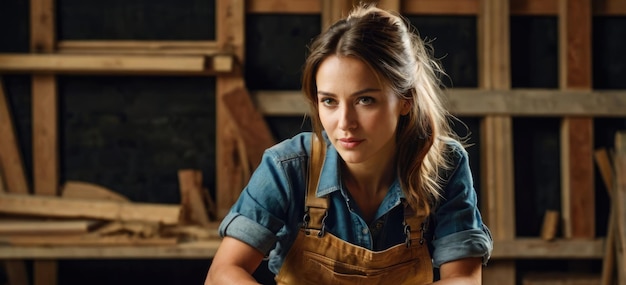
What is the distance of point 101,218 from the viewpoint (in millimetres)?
4781

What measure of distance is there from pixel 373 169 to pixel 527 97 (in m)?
2.88

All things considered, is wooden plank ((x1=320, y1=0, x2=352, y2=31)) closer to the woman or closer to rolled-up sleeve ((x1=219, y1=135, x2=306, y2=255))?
the woman

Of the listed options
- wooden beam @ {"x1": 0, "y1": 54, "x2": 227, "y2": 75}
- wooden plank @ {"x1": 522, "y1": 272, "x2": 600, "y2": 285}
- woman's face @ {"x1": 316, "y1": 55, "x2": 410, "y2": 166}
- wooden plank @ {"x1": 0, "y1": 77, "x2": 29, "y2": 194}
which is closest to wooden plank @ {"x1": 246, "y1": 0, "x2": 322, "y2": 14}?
wooden beam @ {"x1": 0, "y1": 54, "x2": 227, "y2": 75}

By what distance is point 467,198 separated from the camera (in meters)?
2.49

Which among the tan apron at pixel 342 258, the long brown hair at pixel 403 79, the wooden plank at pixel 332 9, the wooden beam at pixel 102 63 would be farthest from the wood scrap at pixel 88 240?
the long brown hair at pixel 403 79

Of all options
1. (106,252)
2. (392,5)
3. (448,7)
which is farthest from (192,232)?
(448,7)

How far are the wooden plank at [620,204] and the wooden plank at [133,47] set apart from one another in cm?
253

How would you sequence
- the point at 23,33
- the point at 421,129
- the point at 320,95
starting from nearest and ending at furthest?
1. the point at 320,95
2. the point at 421,129
3. the point at 23,33

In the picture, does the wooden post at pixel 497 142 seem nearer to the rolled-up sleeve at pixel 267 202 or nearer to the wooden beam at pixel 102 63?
the wooden beam at pixel 102 63

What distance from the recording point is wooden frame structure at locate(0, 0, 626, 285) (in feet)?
16.4

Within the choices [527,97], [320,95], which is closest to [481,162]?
[527,97]

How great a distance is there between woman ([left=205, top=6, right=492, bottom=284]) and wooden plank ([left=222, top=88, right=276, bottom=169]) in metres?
2.28

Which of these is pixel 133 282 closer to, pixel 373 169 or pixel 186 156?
pixel 186 156

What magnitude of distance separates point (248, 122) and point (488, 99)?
152cm
